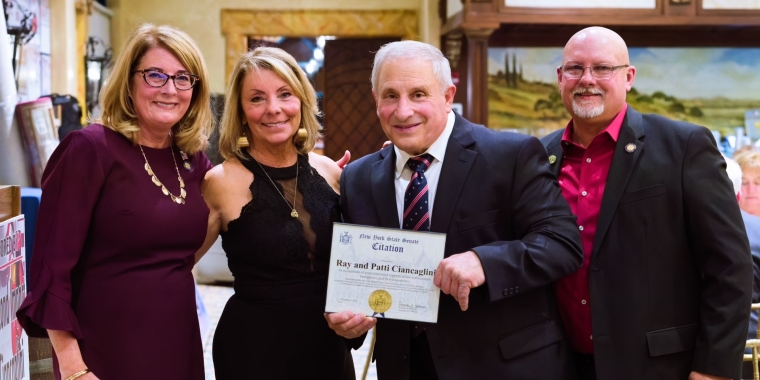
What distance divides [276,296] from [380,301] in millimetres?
601

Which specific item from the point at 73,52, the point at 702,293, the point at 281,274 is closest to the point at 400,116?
the point at 281,274

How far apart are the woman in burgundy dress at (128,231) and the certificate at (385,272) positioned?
579mm

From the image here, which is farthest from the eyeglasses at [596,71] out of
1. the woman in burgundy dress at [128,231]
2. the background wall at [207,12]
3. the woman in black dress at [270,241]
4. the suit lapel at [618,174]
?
the background wall at [207,12]

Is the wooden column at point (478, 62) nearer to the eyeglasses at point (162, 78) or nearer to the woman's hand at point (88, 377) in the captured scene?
the eyeglasses at point (162, 78)

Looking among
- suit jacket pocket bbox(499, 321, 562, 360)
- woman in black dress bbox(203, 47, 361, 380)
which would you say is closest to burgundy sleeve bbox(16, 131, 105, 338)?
woman in black dress bbox(203, 47, 361, 380)

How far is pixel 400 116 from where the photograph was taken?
208 cm

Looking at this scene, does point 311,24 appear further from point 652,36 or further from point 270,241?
point 270,241

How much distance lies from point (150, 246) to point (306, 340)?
614 mm

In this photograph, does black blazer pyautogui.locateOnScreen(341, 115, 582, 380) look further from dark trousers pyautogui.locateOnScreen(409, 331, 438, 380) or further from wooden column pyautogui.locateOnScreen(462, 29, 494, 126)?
wooden column pyautogui.locateOnScreen(462, 29, 494, 126)

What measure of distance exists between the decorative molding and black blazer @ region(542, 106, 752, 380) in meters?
8.09

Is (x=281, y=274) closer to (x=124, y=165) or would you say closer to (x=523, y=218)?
(x=124, y=165)

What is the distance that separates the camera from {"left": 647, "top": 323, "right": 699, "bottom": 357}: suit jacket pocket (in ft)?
7.00

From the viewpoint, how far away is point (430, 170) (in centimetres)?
215

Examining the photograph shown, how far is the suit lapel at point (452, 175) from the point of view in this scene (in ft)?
6.72
